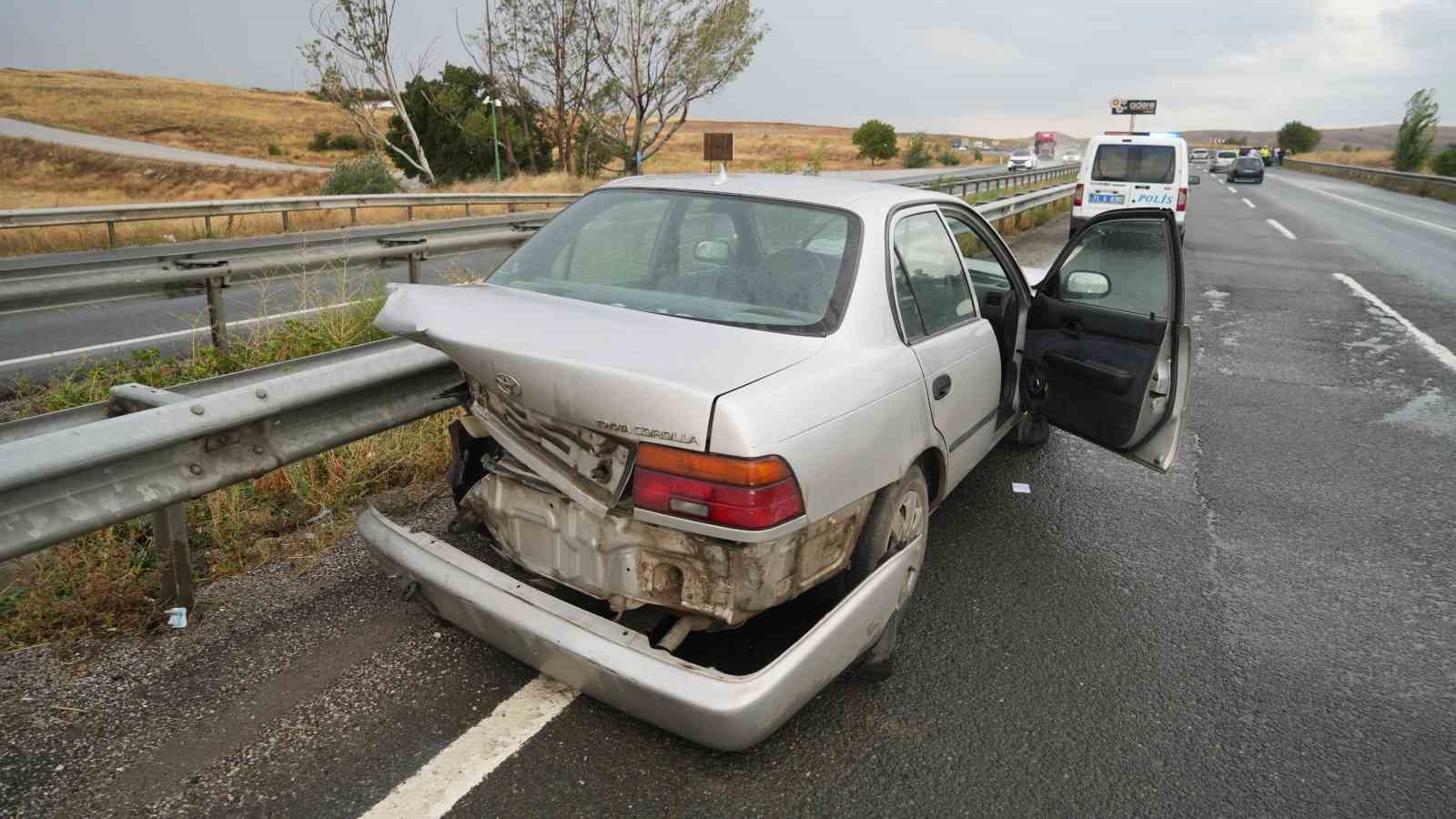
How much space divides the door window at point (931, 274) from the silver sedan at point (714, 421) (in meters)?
0.01

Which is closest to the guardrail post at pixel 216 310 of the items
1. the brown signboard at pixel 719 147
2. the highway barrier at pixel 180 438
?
the highway barrier at pixel 180 438

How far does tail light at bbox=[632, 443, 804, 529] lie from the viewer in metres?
2.42

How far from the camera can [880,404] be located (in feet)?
9.72

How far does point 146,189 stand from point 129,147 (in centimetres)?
1175

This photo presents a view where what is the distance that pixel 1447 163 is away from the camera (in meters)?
45.2

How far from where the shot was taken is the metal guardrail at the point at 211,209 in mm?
15133

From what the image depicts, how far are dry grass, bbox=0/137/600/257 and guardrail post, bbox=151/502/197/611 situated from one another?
49.9ft

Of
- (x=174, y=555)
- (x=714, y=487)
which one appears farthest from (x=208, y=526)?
(x=714, y=487)

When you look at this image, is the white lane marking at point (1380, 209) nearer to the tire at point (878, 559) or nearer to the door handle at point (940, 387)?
the door handle at point (940, 387)

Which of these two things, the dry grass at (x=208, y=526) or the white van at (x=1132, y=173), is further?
the white van at (x=1132, y=173)

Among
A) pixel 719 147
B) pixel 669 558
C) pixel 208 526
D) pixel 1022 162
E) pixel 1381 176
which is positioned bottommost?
pixel 208 526

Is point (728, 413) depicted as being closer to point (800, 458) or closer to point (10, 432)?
point (800, 458)

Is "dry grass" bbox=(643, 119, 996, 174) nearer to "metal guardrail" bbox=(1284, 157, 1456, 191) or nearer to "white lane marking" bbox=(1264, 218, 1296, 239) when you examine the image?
"metal guardrail" bbox=(1284, 157, 1456, 191)

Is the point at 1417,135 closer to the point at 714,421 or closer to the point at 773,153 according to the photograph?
the point at 773,153
